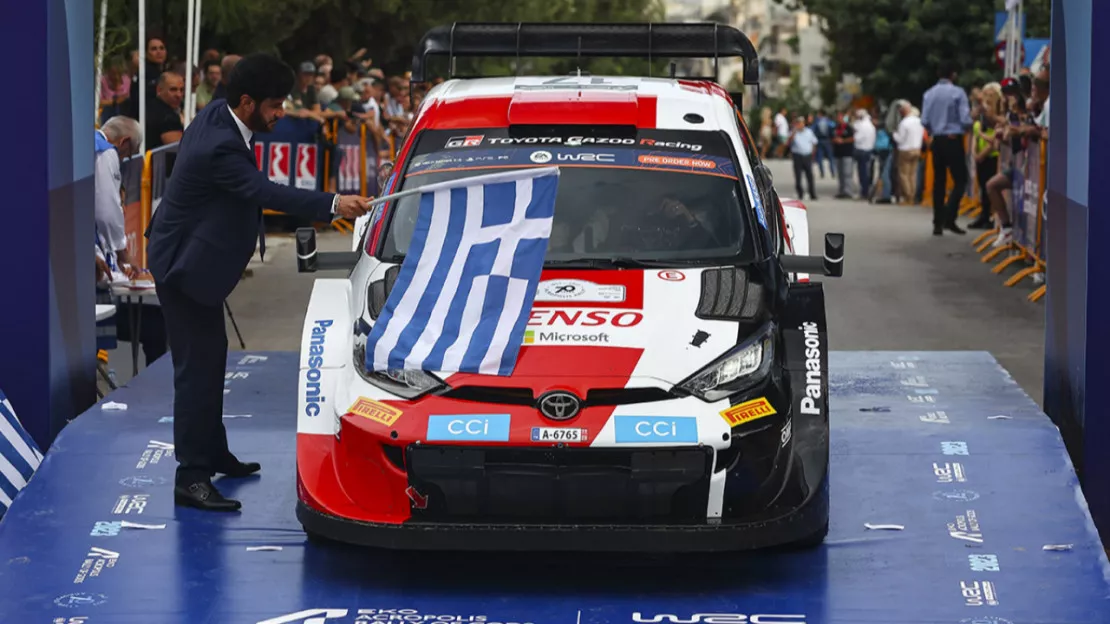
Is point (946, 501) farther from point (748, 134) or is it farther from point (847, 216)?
point (847, 216)

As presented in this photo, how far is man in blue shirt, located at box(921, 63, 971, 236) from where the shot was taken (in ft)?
73.0

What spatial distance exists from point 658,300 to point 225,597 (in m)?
1.96

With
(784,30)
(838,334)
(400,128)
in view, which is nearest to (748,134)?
(838,334)

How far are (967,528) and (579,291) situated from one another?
1.86 meters

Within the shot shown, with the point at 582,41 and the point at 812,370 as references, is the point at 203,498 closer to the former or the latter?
the point at 812,370

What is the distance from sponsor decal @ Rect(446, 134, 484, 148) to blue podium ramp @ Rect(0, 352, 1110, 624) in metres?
1.68

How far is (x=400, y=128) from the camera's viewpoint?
25094 millimetres

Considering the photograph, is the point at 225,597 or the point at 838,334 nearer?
the point at 225,597

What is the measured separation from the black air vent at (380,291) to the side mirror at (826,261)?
1631 mm

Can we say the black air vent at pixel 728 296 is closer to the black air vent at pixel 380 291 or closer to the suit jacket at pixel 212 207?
the black air vent at pixel 380 291

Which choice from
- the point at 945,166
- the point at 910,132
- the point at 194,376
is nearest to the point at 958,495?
the point at 194,376

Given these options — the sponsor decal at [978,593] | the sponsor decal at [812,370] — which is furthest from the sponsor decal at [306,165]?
the sponsor decal at [978,593]

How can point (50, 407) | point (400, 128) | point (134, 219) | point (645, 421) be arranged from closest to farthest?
point (645, 421)
point (50, 407)
point (134, 219)
point (400, 128)

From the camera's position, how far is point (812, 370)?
22.7 ft
